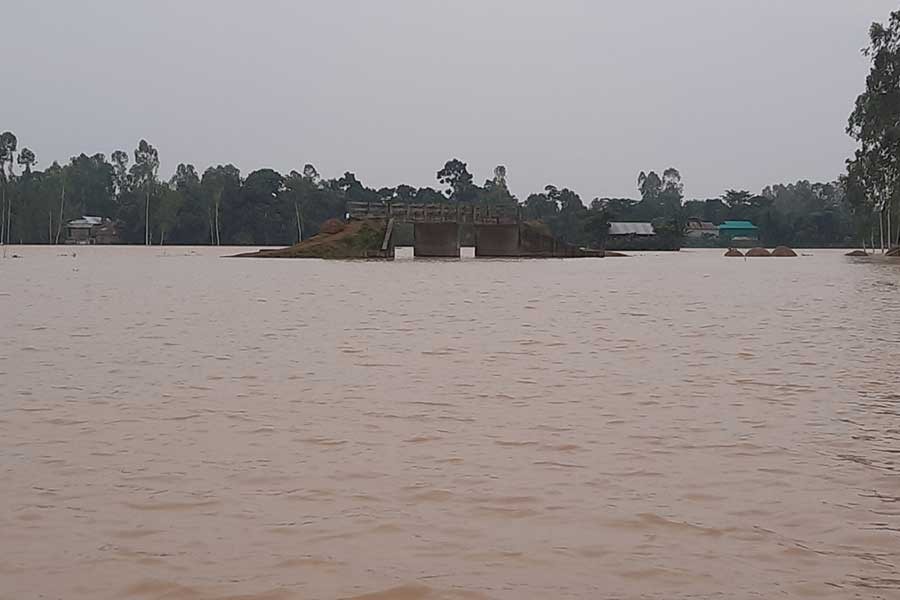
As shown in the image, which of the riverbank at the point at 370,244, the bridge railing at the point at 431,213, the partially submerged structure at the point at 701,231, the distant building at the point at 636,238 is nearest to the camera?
the riverbank at the point at 370,244

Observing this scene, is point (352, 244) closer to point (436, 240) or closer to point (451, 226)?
point (436, 240)

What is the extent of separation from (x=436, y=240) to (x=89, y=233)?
87.7 meters

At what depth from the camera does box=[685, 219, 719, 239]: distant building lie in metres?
163

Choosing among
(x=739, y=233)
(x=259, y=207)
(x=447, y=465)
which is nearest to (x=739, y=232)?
(x=739, y=233)

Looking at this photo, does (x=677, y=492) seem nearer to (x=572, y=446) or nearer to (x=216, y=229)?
(x=572, y=446)

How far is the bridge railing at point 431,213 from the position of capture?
2665 inches

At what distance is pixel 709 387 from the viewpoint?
12188 mm

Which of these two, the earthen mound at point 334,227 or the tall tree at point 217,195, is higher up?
the tall tree at point 217,195

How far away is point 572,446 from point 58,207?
144m

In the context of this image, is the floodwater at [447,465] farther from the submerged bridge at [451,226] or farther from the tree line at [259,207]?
the tree line at [259,207]

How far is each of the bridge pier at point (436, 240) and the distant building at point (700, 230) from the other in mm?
96839

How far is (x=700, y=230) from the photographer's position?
543ft

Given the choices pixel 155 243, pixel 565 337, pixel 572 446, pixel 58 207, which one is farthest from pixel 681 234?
pixel 572 446

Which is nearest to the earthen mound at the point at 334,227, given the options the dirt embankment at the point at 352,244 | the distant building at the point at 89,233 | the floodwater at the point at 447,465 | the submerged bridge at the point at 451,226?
the dirt embankment at the point at 352,244
